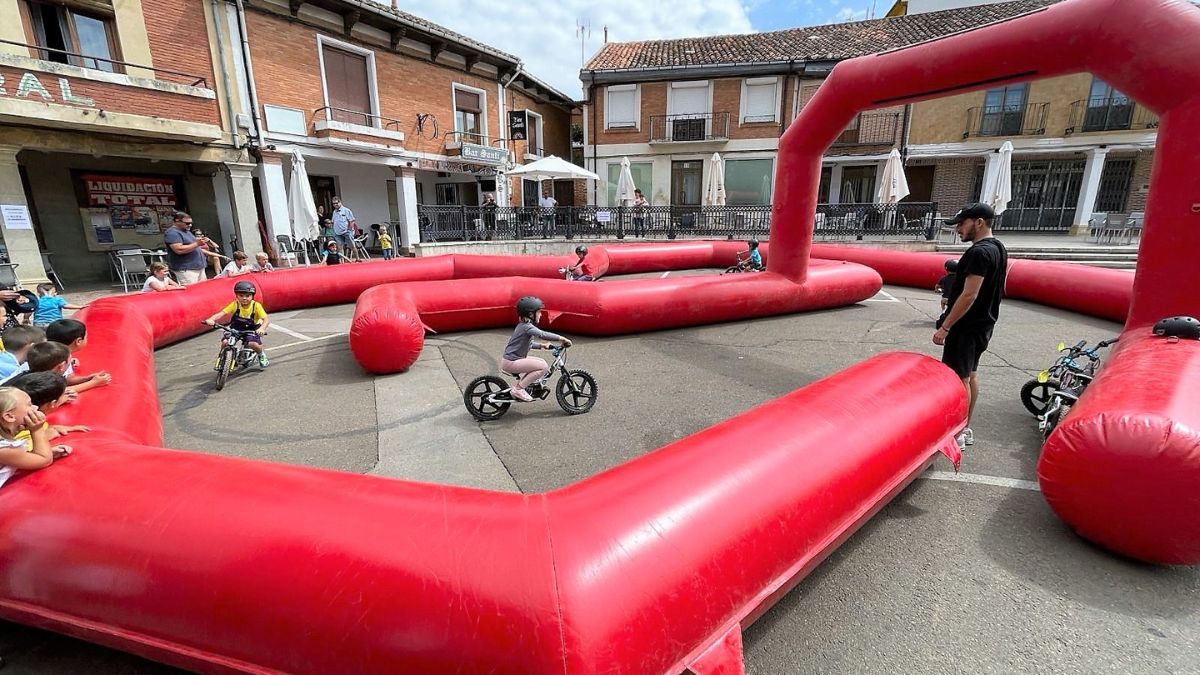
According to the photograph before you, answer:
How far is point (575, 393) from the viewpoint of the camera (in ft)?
16.9

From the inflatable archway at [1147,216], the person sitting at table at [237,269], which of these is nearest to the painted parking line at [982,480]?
the inflatable archway at [1147,216]

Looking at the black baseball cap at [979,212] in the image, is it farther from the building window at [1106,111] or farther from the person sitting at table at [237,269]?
the building window at [1106,111]

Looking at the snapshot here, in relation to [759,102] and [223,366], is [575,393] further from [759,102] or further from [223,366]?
[759,102]

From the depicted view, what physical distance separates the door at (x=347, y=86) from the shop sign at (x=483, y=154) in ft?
11.5

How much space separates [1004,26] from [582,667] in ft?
24.0

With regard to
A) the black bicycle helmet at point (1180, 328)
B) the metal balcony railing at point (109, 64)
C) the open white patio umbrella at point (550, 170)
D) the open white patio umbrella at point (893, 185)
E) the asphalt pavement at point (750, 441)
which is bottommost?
the asphalt pavement at point (750, 441)

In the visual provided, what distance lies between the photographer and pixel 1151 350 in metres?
3.62

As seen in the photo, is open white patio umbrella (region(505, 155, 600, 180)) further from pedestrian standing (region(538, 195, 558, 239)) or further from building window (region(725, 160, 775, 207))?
building window (region(725, 160, 775, 207))

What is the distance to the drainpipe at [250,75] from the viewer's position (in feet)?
44.6

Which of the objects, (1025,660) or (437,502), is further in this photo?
(1025,660)

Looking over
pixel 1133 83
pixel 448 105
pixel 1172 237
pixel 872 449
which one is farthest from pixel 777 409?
pixel 448 105

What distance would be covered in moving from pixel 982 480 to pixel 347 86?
19043 mm

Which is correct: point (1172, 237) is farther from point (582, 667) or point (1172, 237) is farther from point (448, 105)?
point (448, 105)

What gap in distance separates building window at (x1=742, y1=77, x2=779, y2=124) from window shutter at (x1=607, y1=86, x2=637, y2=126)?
4.81 m
